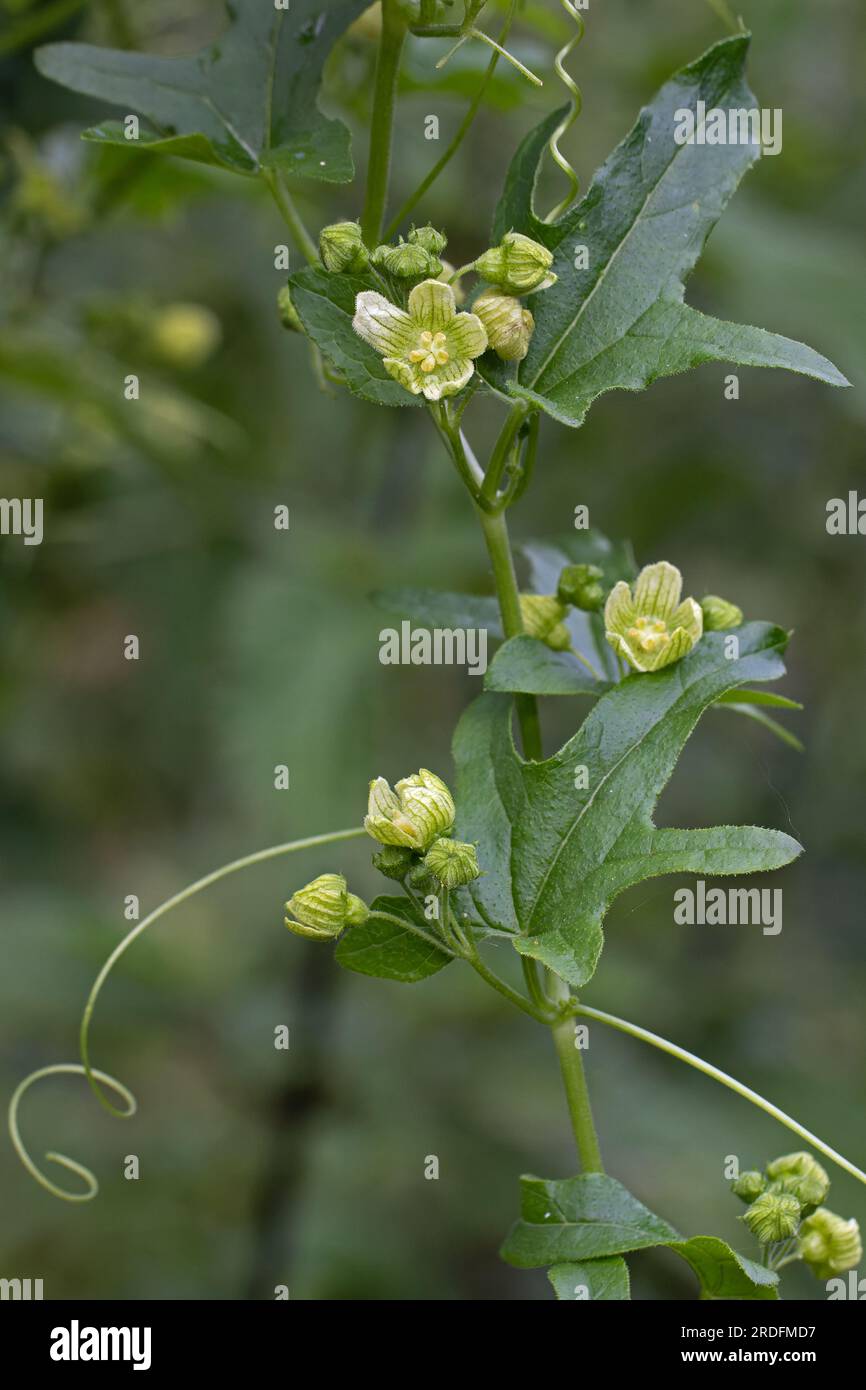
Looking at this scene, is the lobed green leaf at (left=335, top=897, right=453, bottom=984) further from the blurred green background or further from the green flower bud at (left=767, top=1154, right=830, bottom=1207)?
the blurred green background

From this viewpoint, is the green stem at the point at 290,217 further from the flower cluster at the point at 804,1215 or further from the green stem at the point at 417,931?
the flower cluster at the point at 804,1215

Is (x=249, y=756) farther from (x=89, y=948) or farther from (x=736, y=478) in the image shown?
(x=736, y=478)

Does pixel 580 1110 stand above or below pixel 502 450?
below

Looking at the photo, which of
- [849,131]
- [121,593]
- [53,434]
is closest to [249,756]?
[53,434]

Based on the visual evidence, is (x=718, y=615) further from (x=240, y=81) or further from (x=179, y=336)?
(x=179, y=336)

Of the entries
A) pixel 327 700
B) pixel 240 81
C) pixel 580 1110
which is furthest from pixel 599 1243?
pixel 327 700

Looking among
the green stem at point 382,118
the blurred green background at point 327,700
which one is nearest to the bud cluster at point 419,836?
the green stem at point 382,118
